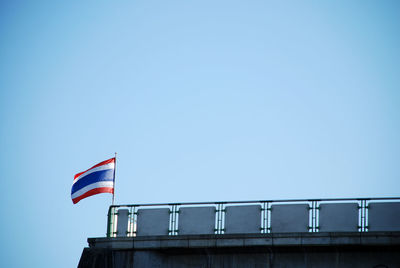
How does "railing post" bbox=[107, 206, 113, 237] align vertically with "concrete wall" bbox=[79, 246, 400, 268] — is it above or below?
above

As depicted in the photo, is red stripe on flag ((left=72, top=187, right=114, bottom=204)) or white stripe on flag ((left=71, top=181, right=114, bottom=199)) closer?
red stripe on flag ((left=72, top=187, right=114, bottom=204))

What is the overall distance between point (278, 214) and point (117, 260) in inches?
261

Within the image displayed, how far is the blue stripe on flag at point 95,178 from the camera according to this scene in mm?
37875

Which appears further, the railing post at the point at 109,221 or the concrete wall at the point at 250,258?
the railing post at the point at 109,221

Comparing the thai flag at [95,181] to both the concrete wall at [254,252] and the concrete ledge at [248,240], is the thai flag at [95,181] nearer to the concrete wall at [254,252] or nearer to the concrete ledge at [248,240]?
the concrete ledge at [248,240]

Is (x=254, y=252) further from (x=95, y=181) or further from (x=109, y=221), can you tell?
(x=95, y=181)

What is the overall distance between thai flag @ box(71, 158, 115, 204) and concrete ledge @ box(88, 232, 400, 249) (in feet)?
11.3

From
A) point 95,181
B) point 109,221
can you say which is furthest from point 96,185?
point 109,221

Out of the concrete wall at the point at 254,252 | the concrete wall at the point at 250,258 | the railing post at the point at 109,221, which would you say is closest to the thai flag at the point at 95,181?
the railing post at the point at 109,221

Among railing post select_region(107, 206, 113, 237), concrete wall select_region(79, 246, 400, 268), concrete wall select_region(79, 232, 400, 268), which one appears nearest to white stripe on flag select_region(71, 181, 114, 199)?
railing post select_region(107, 206, 113, 237)

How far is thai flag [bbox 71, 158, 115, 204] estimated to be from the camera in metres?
37.8

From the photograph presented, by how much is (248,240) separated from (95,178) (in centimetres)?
862

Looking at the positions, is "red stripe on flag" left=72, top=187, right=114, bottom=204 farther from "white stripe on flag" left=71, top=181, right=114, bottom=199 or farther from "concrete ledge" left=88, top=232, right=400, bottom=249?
"concrete ledge" left=88, top=232, right=400, bottom=249

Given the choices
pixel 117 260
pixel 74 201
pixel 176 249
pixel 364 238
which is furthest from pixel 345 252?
pixel 74 201
